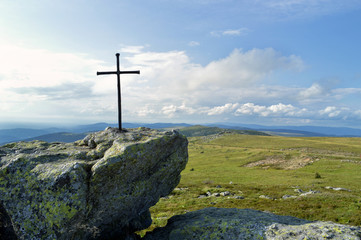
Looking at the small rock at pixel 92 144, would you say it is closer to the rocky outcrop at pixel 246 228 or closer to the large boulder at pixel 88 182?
the large boulder at pixel 88 182

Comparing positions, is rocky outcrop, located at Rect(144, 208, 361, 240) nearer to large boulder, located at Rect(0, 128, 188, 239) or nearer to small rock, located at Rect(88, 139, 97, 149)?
large boulder, located at Rect(0, 128, 188, 239)

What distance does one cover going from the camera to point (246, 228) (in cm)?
1142

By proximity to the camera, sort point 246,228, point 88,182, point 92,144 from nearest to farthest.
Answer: point 88,182, point 246,228, point 92,144

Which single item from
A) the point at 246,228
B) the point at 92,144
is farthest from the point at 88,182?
the point at 246,228

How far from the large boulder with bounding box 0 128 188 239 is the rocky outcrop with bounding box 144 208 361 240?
A: 2.63 metres

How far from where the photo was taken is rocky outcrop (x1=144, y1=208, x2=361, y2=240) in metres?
10.1

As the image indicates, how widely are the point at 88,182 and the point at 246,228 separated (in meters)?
8.65

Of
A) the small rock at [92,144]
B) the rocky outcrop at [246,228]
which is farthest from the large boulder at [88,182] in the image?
the rocky outcrop at [246,228]

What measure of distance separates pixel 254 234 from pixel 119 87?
12.7 metres

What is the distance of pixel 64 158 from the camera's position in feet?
40.0

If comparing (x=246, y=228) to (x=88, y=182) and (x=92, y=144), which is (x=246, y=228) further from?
(x=92, y=144)

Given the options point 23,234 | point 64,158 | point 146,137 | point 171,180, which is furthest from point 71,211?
point 171,180

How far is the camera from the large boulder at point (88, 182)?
10031 mm

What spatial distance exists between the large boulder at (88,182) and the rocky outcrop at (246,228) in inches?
104
